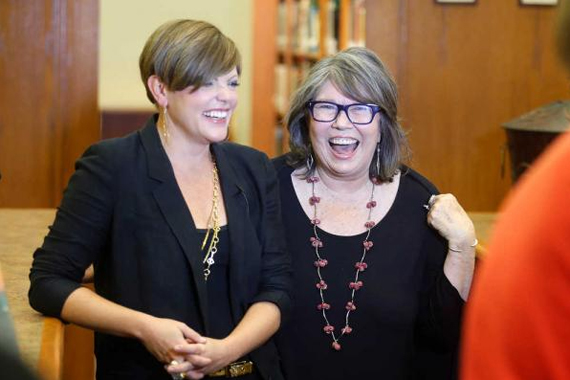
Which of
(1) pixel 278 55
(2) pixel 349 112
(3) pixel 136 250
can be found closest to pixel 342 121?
(2) pixel 349 112

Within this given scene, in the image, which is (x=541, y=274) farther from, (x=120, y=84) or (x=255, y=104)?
(x=255, y=104)

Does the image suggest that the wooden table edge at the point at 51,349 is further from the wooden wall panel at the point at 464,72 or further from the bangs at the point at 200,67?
the wooden wall panel at the point at 464,72

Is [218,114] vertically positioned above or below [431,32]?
below

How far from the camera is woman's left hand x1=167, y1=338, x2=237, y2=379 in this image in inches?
78.4

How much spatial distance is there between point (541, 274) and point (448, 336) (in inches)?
63.9

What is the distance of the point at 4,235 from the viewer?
299cm

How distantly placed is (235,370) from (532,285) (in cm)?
130

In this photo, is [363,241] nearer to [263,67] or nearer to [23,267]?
[23,267]

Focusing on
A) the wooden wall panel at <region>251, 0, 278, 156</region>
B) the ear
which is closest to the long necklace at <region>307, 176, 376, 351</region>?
the ear

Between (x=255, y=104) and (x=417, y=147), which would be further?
(x=255, y=104)

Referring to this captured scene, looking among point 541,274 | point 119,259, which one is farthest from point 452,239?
point 541,274

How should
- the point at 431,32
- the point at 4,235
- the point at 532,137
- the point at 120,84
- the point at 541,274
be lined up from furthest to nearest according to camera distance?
the point at 120,84 → the point at 431,32 → the point at 532,137 → the point at 4,235 → the point at 541,274

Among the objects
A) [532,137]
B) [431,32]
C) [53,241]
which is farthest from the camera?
[431,32]

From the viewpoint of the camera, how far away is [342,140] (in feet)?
8.42
